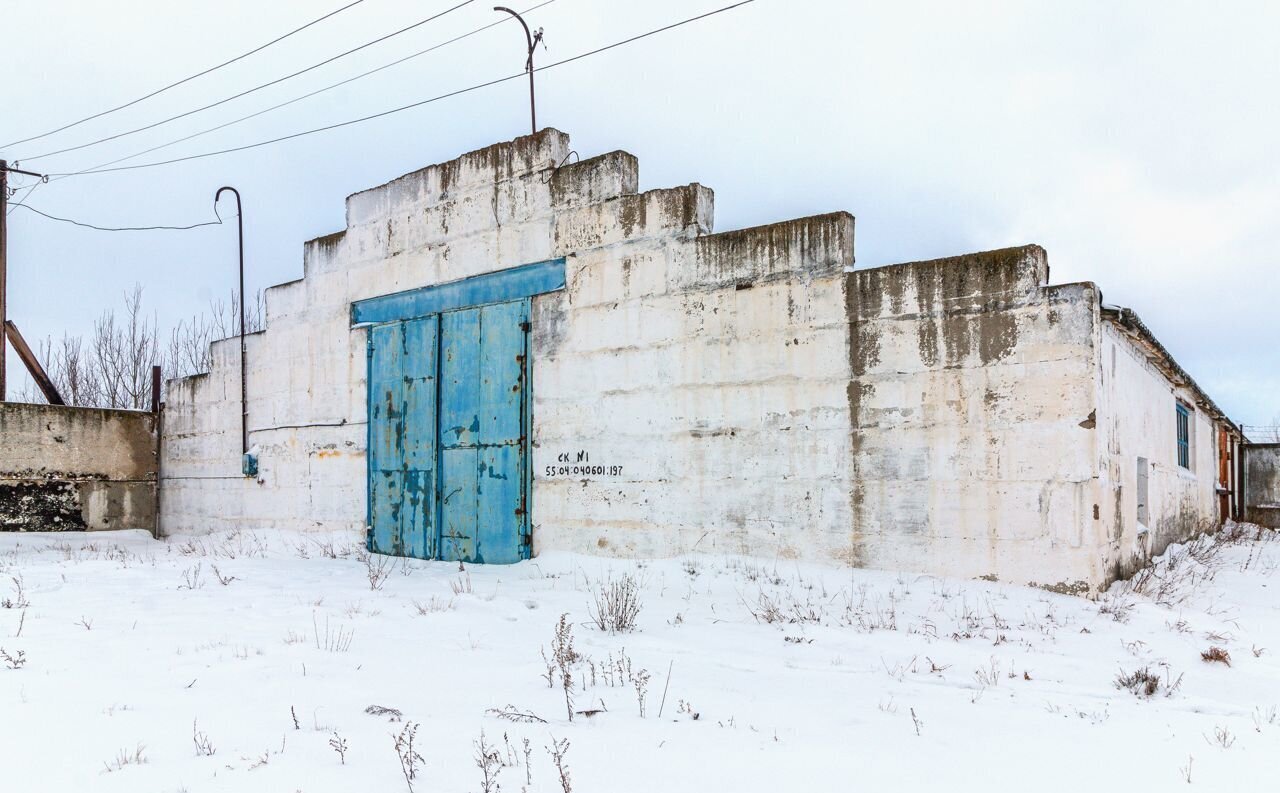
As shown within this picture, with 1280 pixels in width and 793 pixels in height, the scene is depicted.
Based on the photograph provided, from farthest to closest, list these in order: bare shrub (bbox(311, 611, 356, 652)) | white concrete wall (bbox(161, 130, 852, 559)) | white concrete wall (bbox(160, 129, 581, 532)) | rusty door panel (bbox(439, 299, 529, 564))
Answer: white concrete wall (bbox(160, 129, 581, 532)) < rusty door panel (bbox(439, 299, 529, 564)) < white concrete wall (bbox(161, 130, 852, 559)) < bare shrub (bbox(311, 611, 356, 652))

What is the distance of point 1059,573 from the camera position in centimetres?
794

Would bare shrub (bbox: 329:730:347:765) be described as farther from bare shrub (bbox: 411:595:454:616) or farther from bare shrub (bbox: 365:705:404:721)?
bare shrub (bbox: 411:595:454:616)

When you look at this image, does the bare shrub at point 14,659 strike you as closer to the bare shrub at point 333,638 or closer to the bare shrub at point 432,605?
the bare shrub at point 333,638

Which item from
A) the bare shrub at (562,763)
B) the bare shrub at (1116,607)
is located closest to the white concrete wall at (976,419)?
the bare shrub at (1116,607)

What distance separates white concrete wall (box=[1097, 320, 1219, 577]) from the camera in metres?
8.55

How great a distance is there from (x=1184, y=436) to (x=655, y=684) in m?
14.2

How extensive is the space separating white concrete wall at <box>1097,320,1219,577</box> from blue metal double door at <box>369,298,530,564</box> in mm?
6576

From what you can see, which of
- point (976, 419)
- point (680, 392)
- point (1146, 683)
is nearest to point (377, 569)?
point (680, 392)

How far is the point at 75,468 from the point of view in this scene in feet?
53.4

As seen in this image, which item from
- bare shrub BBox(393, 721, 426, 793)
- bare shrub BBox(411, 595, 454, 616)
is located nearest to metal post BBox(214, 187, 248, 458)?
bare shrub BBox(411, 595, 454, 616)

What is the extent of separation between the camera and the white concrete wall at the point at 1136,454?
8555mm

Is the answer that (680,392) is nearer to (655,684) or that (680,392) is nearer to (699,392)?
(699,392)

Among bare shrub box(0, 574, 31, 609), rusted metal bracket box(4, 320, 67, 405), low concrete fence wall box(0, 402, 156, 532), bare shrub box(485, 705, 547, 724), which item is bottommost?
bare shrub box(485, 705, 547, 724)

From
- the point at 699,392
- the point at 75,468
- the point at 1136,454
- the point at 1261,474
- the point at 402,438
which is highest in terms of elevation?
the point at 699,392
